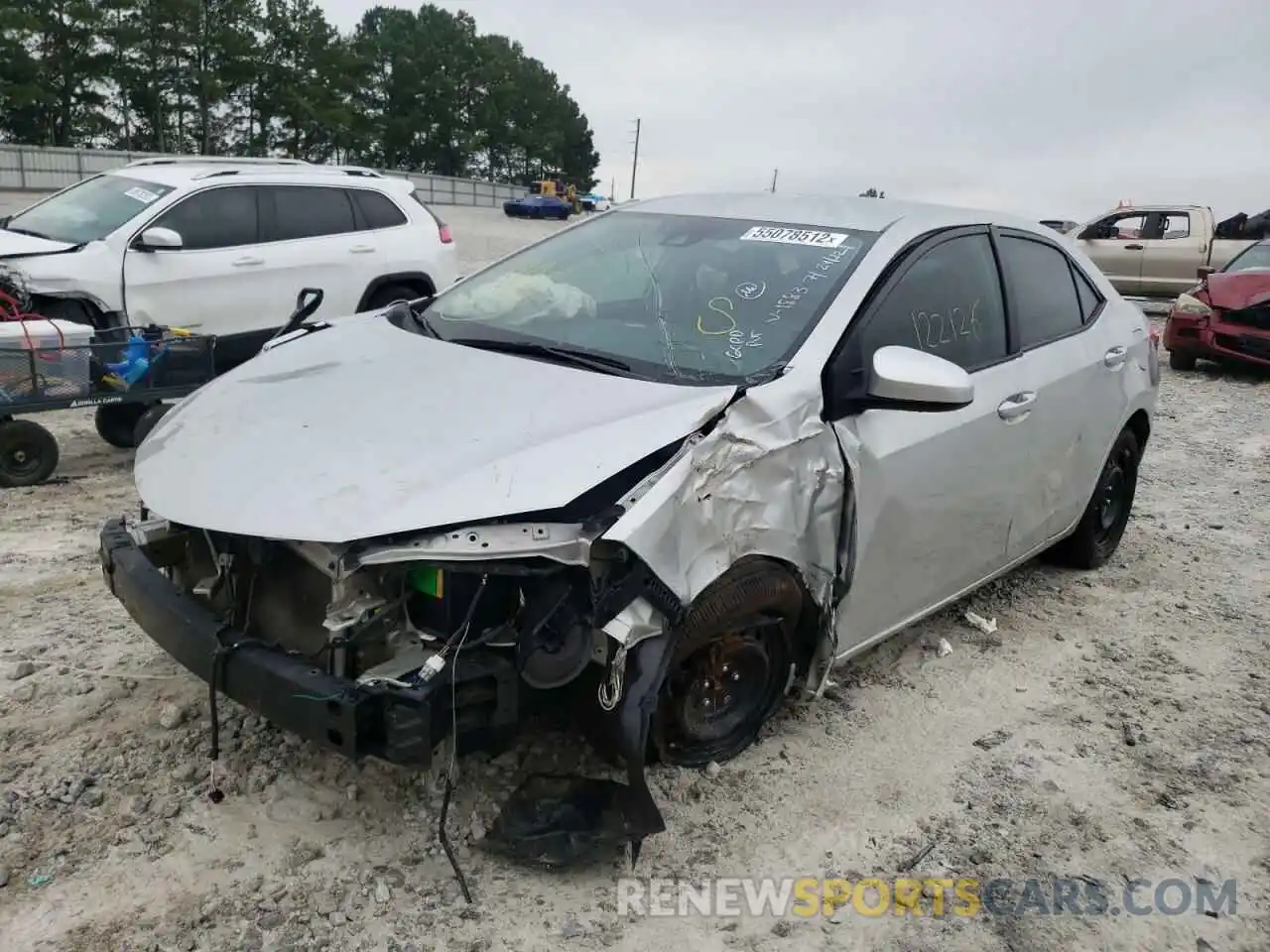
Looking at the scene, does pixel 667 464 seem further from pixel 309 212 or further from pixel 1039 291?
pixel 309 212

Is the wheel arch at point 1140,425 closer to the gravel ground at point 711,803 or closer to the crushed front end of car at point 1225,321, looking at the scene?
the gravel ground at point 711,803

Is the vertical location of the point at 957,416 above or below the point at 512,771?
above

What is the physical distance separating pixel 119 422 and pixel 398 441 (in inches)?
184

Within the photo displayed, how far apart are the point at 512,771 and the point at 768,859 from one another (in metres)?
0.81

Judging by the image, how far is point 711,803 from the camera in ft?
10.4

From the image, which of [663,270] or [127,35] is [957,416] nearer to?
[663,270]

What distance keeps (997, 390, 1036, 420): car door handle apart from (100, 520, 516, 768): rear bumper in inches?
88.9

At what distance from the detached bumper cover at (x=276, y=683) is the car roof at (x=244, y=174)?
5.85m

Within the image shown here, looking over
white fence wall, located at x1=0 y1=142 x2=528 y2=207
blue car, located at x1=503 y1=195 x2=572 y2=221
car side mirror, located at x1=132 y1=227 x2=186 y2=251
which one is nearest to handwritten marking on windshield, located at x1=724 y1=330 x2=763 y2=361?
car side mirror, located at x1=132 y1=227 x2=186 y2=251

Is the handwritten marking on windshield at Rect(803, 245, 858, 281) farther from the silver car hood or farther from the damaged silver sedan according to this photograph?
the silver car hood

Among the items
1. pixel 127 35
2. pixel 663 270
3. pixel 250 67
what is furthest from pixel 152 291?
pixel 250 67

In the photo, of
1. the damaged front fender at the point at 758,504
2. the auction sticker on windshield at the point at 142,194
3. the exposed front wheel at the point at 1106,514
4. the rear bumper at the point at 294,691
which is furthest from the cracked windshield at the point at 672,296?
the auction sticker on windshield at the point at 142,194

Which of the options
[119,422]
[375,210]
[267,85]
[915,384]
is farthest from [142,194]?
[267,85]

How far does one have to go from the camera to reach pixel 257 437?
9.82 feet
